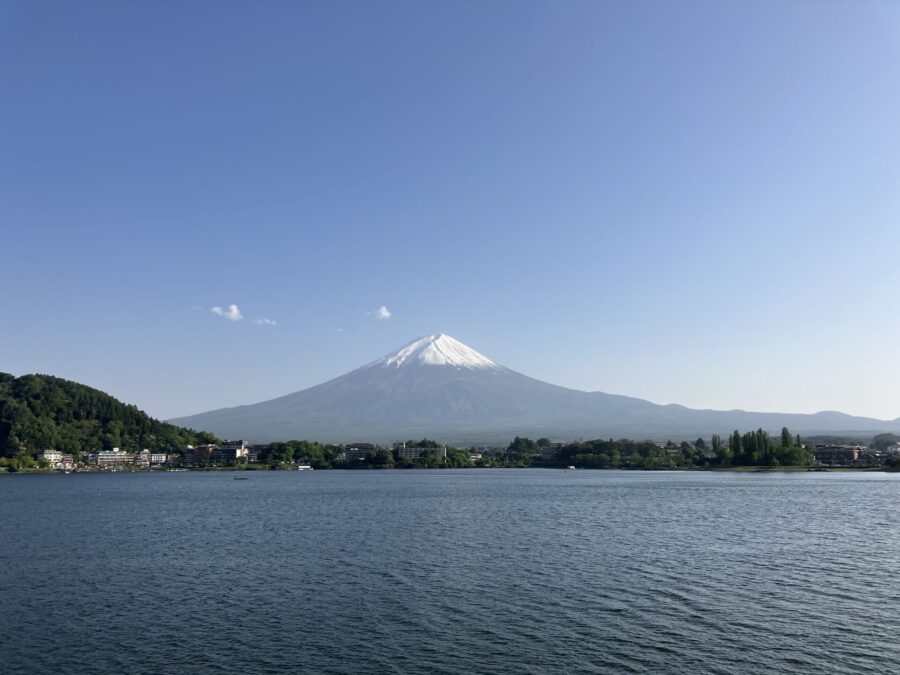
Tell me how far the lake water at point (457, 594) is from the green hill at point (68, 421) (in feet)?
356

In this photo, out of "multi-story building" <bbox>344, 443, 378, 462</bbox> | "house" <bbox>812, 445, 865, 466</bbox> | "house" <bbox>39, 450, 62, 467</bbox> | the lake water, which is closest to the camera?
the lake water

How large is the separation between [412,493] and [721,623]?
58284 millimetres

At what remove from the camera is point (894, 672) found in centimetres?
1639

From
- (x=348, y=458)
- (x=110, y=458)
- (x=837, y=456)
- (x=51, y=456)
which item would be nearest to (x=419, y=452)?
(x=348, y=458)

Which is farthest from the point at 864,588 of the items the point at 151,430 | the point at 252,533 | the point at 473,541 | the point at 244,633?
the point at 151,430

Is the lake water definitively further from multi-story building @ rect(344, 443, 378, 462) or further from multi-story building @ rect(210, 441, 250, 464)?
multi-story building @ rect(344, 443, 378, 462)

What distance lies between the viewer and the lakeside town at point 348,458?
14762 cm

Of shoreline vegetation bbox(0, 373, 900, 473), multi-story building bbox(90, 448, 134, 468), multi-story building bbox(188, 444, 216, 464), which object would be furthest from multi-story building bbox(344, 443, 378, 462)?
multi-story building bbox(90, 448, 134, 468)

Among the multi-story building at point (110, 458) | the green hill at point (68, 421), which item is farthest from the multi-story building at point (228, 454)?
the multi-story building at point (110, 458)

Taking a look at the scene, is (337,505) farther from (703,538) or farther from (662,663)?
(662,663)

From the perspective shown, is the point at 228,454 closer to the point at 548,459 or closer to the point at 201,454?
the point at 201,454

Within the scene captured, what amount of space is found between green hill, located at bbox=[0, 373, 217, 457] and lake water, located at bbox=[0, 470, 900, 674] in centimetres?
10860

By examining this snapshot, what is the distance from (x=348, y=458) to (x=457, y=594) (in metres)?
164

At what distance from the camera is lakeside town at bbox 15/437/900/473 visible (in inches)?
5812
